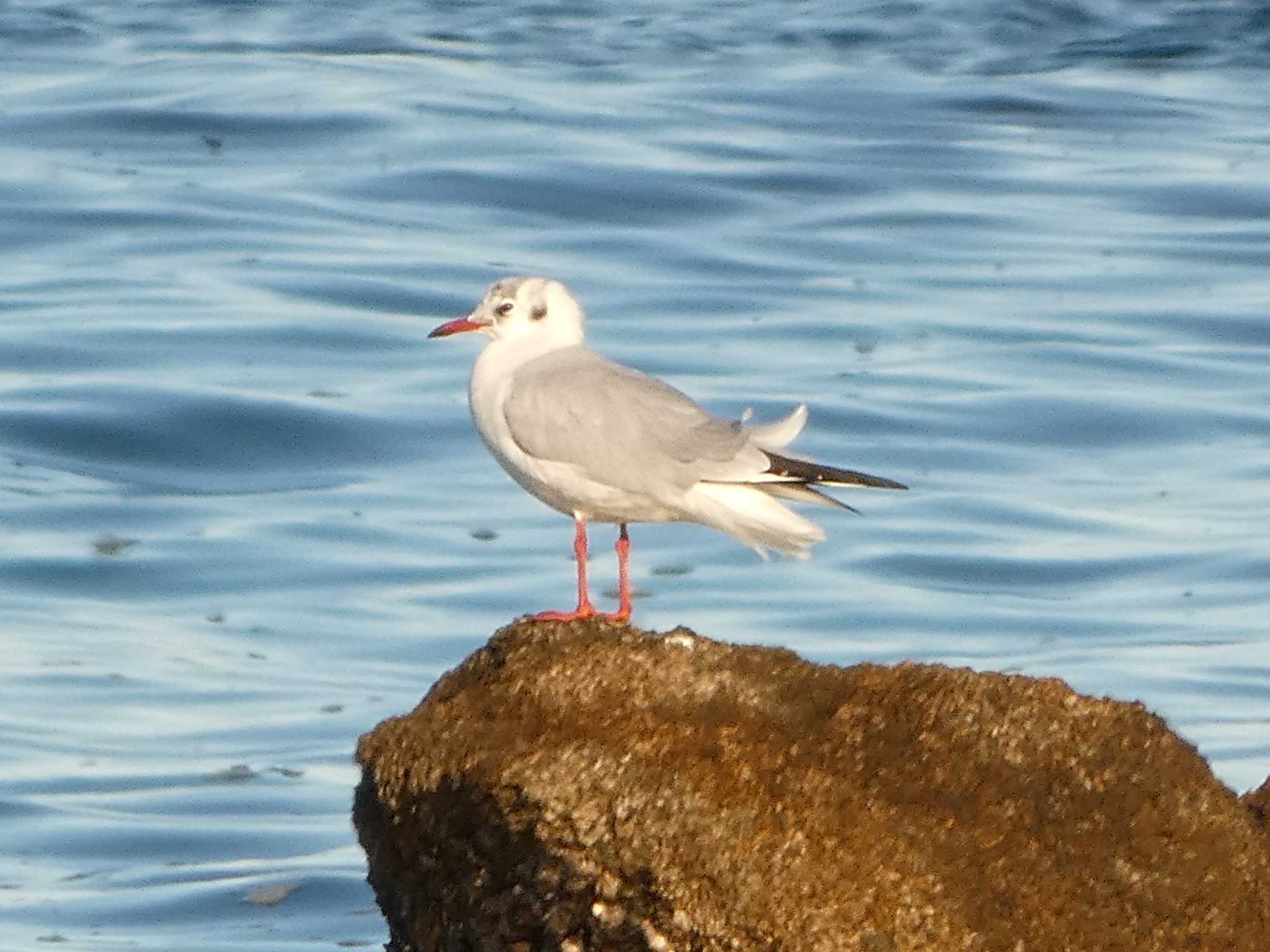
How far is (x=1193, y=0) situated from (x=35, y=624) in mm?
20379

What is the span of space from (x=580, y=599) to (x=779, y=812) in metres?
1.94

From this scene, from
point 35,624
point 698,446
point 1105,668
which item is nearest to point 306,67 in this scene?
point 35,624

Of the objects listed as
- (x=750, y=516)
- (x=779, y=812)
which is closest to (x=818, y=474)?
(x=750, y=516)

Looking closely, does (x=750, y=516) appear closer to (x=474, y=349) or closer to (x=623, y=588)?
(x=623, y=588)

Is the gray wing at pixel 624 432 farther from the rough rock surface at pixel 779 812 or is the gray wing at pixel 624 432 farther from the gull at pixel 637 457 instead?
the rough rock surface at pixel 779 812

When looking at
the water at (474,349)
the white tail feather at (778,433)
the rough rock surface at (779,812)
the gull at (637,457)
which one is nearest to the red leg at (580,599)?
the gull at (637,457)

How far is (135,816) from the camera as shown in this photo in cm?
1448

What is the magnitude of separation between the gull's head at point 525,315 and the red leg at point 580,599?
0.82 m

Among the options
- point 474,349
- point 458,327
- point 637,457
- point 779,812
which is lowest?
point 474,349

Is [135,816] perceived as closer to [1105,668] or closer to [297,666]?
[297,666]

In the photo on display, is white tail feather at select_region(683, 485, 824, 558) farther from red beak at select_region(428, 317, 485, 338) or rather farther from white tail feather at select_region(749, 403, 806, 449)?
red beak at select_region(428, 317, 485, 338)

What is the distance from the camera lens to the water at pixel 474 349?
15.4 m

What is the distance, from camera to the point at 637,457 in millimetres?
8820

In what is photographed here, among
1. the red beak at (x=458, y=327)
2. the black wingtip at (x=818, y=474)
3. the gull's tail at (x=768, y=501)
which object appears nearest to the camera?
the black wingtip at (x=818, y=474)
